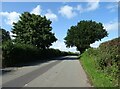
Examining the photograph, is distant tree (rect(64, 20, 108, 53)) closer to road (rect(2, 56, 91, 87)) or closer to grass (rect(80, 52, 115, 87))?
road (rect(2, 56, 91, 87))

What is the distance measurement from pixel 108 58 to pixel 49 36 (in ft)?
147

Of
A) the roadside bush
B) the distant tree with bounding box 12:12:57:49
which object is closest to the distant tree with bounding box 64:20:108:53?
the distant tree with bounding box 12:12:57:49

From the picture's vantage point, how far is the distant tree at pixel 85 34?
89375mm

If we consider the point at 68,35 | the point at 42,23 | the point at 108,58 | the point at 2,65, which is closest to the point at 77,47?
the point at 68,35

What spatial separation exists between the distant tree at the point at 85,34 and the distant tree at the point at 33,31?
24.9m

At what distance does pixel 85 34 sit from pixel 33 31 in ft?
109

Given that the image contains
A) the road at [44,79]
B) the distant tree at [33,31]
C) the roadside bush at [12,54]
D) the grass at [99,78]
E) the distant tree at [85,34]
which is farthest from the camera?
the distant tree at [85,34]

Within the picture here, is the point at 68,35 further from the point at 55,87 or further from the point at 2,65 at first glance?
the point at 55,87

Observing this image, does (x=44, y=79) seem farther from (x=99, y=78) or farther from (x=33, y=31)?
(x=33, y=31)

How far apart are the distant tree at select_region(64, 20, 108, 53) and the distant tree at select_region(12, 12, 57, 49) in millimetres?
24855

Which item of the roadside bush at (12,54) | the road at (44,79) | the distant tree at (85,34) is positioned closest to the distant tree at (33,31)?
the roadside bush at (12,54)

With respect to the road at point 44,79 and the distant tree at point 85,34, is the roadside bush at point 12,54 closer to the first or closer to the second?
the road at point 44,79

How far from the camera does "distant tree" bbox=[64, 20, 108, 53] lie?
8938cm

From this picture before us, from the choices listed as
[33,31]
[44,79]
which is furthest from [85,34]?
[44,79]
